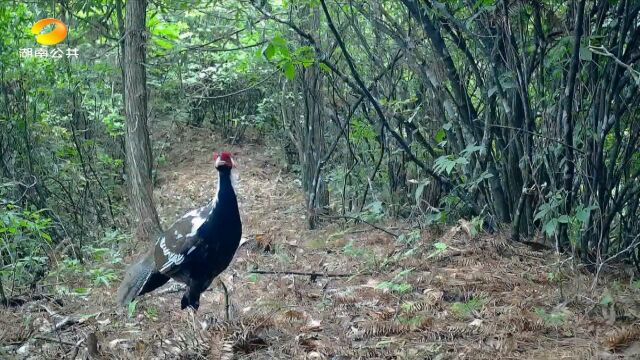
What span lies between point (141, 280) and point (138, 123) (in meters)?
2.96

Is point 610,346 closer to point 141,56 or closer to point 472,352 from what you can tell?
point 472,352

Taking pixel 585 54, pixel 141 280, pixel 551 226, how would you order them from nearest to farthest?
pixel 585 54 < pixel 551 226 < pixel 141 280

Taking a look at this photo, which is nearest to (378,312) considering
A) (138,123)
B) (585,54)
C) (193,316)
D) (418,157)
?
(193,316)

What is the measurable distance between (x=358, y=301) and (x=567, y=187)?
68.6 inches

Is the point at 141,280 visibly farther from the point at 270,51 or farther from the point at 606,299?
the point at 606,299

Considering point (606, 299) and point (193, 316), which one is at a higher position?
point (606, 299)

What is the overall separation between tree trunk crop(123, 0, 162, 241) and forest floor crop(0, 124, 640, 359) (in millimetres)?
1358

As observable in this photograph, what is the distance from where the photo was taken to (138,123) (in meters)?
7.83

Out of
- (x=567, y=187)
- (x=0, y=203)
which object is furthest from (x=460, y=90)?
(x=0, y=203)

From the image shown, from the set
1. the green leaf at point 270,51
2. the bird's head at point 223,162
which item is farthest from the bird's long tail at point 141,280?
the green leaf at point 270,51

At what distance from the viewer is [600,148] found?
4.93 m

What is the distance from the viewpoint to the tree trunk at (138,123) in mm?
7598

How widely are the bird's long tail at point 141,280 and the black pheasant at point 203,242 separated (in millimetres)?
68

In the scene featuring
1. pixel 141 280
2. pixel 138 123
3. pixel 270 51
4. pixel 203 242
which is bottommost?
pixel 141 280
